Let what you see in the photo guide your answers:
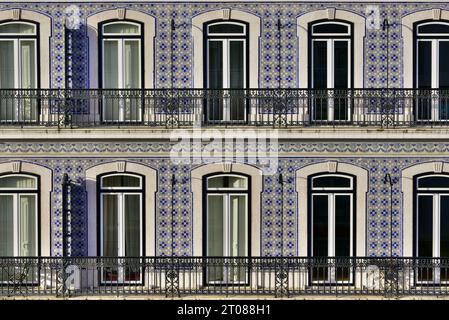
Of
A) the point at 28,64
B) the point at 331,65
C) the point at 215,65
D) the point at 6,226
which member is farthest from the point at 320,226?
the point at 28,64

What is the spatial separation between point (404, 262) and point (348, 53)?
16.6 feet

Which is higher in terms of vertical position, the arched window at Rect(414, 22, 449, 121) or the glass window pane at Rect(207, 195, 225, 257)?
the arched window at Rect(414, 22, 449, 121)

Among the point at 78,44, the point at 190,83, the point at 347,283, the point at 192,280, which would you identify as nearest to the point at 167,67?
the point at 190,83

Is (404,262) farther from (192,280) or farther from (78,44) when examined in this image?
(78,44)

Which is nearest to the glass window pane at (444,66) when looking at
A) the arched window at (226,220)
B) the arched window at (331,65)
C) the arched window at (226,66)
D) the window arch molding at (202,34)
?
the arched window at (331,65)

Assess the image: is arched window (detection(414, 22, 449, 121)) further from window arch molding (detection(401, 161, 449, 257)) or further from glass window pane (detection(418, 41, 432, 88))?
window arch molding (detection(401, 161, 449, 257))

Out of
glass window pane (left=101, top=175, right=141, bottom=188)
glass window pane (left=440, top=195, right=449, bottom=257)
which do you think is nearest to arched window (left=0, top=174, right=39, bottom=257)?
glass window pane (left=101, top=175, right=141, bottom=188)

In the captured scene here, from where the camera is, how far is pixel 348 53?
67.5 feet

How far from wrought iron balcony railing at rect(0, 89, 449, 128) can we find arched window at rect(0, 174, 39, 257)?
140cm

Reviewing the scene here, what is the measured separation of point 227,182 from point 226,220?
891mm

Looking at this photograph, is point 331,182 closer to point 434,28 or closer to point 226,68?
point 226,68

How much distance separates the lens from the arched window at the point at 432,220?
66.7 ft

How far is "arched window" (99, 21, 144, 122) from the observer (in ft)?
67.5
